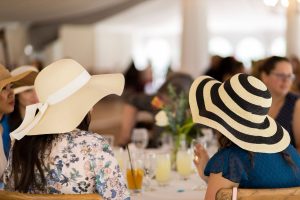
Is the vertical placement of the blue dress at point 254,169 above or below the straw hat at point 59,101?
below

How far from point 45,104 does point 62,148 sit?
0.21 m

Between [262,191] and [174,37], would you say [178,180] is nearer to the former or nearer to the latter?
[262,191]

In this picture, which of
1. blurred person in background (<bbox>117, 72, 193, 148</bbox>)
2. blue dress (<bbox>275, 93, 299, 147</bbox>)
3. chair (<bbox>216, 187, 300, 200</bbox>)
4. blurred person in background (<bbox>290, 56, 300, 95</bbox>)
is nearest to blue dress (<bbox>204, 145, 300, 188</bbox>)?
chair (<bbox>216, 187, 300, 200</bbox>)

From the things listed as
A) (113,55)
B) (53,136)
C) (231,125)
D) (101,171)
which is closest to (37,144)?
(53,136)

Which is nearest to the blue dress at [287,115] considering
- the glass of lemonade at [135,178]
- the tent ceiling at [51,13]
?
the glass of lemonade at [135,178]

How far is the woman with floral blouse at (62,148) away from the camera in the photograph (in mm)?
2297

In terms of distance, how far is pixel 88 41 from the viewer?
59.8 ft

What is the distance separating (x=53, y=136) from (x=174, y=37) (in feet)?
76.9

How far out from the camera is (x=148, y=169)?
3.04 metres

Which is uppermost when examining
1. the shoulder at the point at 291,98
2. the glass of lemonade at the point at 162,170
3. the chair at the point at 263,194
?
the chair at the point at 263,194

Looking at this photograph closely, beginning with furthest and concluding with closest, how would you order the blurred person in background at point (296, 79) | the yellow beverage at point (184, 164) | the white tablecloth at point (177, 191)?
1. the blurred person in background at point (296, 79)
2. the yellow beverage at point (184, 164)
3. the white tablecloth at point (177, 191)

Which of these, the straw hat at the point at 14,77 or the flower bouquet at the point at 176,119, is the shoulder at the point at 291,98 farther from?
the straw hat at the point at 14,77

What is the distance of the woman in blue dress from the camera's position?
231 centimetres

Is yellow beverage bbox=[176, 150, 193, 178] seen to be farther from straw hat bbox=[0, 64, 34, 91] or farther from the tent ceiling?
the tent ceiling
